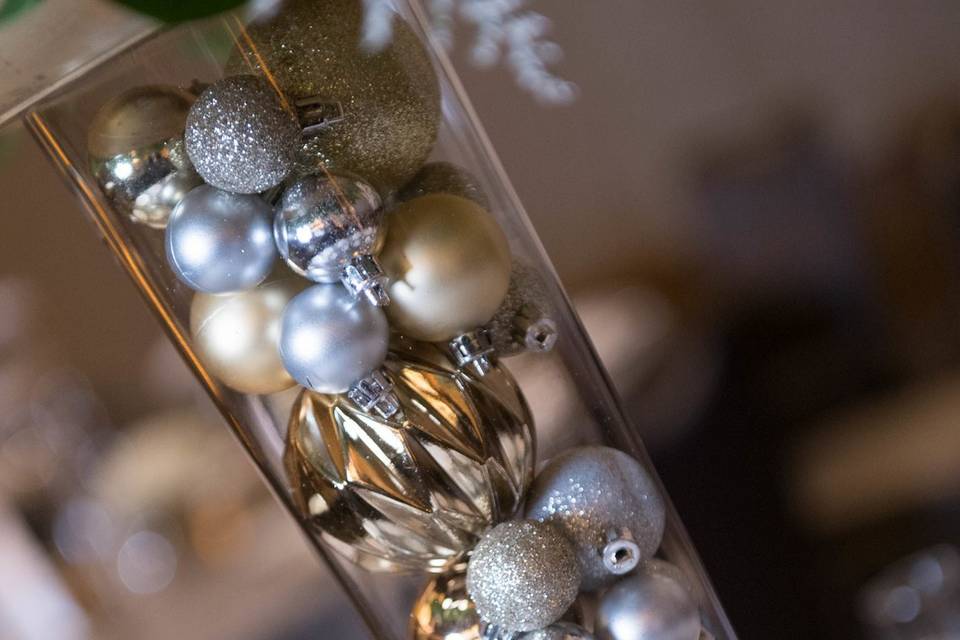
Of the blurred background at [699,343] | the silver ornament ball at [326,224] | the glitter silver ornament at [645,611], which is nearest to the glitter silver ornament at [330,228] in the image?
the silver ornament ball at [326,224]

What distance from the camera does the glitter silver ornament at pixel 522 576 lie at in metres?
0.32

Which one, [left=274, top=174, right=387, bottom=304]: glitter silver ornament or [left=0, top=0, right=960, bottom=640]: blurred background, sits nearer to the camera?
[left=274, top=174, right=387, bottom=304]: glitter silver ornament

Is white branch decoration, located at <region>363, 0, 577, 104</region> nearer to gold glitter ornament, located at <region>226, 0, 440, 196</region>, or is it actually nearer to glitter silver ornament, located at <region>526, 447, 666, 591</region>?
gold glitter ornament, located at <region>226, 0, 440, 196</region>

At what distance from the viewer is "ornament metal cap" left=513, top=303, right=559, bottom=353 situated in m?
0.35

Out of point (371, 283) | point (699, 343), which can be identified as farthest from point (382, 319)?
point (699, 343)

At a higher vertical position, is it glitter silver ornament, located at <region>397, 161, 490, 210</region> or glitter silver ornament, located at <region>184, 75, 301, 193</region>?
glitter silver ornament, located at <region>184, 75, 301, 193</region>

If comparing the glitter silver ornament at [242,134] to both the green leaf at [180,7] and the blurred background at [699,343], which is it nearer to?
the green leaf at [180,7]

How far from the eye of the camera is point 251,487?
4.42 feet

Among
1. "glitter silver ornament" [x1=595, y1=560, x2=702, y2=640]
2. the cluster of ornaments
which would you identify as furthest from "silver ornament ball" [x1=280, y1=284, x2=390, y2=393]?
"glitter silver ornament" [x1=595, y1=560, x2=702, y2=640]

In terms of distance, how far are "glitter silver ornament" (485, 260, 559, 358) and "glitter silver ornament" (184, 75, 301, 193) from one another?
0.08 metres

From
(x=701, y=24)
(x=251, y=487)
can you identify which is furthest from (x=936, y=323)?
(x=251, y=487)

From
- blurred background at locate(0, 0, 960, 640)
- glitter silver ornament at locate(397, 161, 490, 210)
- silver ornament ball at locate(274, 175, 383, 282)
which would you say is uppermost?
silver ornament ball at locate(274, 175, 383, 282)

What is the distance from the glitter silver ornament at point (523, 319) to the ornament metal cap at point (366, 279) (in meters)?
0.04

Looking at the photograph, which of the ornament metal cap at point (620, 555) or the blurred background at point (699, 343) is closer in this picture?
the ornament metal cap at point (620, 555)
